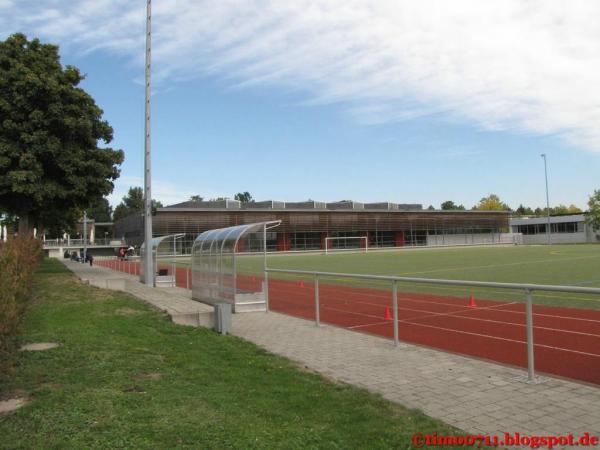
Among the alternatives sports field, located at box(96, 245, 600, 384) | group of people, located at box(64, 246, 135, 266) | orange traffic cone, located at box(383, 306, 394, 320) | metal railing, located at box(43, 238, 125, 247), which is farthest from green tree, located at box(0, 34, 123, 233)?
metal railing, located at box(43, 238, 125, 247)

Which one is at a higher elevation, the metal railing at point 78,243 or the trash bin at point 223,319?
the metal railing at point 78,243

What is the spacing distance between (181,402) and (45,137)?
62.8ft

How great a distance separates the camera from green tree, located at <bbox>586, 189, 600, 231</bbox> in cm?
8019

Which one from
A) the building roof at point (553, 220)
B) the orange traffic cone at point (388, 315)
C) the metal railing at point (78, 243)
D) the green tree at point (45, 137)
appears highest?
the green tree at point (45, 137)

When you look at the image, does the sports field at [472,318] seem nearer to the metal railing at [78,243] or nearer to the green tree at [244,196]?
the metal railing at [78,243]

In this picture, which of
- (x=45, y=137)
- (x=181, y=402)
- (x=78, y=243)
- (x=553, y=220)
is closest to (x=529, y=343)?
(x=181, y=402)

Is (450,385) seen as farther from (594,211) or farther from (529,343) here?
(594,211)

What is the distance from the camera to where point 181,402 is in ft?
17.5

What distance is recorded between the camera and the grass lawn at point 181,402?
4.37 m

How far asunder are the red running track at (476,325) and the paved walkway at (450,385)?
2.50 ft

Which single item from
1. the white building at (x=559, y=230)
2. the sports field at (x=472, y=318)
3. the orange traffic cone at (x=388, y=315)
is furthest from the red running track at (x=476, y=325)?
the white building at (x=559, y=230)

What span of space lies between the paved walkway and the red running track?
0.76 metres

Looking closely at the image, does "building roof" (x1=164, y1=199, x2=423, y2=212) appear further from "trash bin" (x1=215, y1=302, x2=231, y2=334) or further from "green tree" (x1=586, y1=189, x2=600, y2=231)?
"trash bin" (x1=215, y1=302, x2=231, y2=334)

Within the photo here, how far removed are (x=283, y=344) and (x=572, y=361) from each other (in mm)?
4346
